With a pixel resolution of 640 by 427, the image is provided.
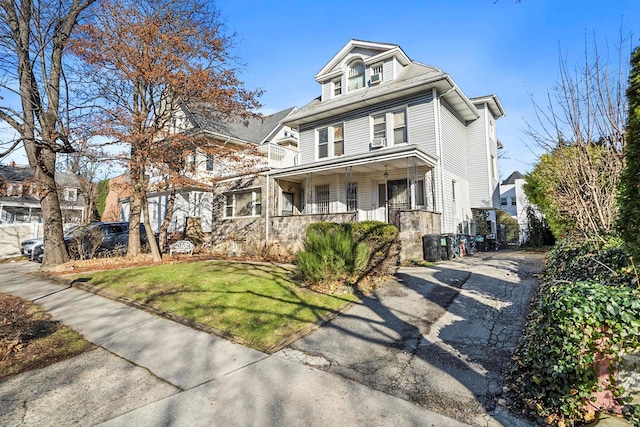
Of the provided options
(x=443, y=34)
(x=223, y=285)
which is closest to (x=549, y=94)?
(x=443, y=34)

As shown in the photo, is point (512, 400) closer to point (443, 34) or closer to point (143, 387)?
point (143, 387)

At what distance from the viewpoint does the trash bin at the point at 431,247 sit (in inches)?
402

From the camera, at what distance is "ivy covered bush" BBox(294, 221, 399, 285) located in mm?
6797

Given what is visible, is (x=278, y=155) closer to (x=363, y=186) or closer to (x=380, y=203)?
(x=363, y=186)

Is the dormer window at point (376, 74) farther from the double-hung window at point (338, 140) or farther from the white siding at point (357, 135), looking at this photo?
the double-hung window at point (338, 140)

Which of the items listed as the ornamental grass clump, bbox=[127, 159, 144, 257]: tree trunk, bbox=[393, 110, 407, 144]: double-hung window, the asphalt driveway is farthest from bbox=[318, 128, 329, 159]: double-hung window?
the asphalt driveway

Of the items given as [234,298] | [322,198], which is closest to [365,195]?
[322,198]

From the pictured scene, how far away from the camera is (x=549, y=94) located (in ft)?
18.2

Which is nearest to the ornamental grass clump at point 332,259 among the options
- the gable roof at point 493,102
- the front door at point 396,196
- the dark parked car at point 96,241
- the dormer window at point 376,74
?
the front door at point 396,196

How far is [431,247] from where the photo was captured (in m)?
10.2

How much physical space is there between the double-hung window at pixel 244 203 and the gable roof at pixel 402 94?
4688 millimetres

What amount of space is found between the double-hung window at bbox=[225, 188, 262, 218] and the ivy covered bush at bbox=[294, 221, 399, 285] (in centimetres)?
762

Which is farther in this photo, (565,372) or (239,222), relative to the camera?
(239,222)

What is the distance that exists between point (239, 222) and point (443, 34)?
11735mm
